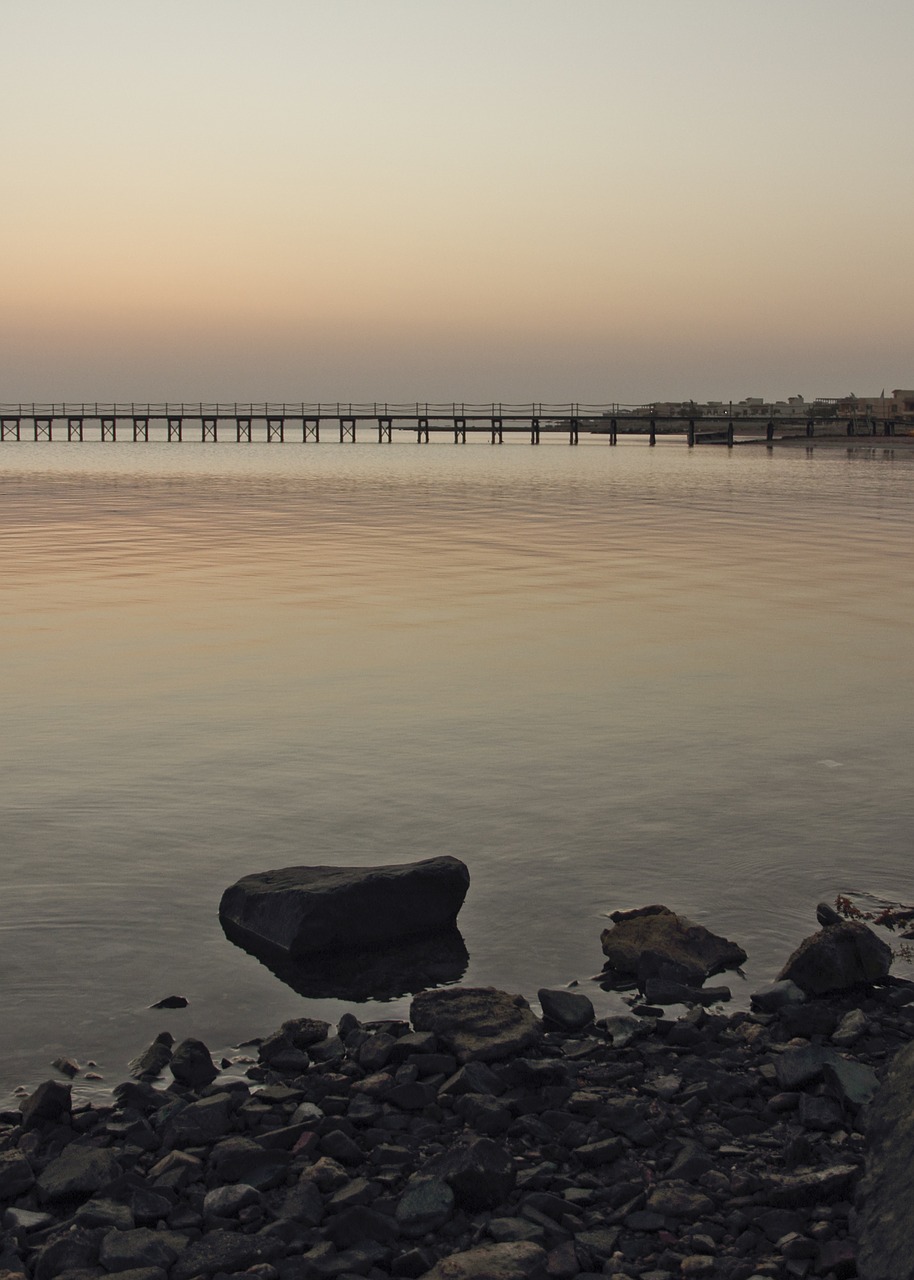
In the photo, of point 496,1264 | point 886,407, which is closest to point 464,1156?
point 496,1264

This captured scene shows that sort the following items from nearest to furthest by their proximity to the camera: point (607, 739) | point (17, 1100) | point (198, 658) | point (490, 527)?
point (17, 1100) < point (607, 739) < point (198, 658) < point (490, 527)

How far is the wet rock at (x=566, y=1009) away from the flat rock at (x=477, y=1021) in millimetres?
102

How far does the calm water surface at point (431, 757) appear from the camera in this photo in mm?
6625

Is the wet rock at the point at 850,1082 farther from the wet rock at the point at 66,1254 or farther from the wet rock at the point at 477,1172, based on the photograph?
the wet rock at the point at 66,1254

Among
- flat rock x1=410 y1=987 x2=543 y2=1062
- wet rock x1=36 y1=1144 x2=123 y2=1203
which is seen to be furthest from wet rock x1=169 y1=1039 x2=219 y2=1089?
flat rock x1=410 y1=987 x2=543 y2=1062

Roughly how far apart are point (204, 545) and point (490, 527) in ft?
27.5

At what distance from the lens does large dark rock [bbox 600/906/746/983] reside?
245 inches

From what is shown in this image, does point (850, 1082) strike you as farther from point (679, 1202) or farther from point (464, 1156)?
point (464, 1156)

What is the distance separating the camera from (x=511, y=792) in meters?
9.09

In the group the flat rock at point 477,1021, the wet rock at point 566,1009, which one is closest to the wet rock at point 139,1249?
the flat rock at point 477,1021

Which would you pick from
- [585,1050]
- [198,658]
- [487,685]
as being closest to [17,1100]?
[585,1050]

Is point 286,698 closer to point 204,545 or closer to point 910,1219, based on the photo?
point 910,1219

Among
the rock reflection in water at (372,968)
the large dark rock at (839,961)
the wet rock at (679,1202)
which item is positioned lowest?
the rock reflection in water at (372,968)

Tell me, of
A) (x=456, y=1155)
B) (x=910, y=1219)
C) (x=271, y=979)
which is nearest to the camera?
(x=910, y=1219)
